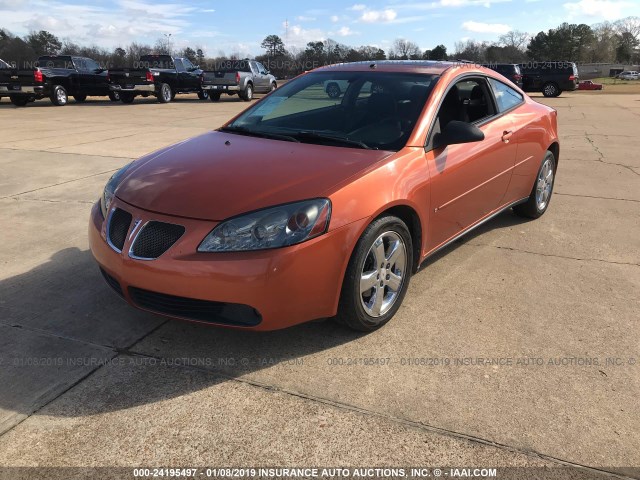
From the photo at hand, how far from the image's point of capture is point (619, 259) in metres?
4.41

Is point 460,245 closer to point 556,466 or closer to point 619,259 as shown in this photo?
point 619,259

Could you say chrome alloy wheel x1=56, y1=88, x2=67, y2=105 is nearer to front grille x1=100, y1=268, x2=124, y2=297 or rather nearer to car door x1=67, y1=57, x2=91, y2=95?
car door x1=67, y1=57, x2=91, y2=95

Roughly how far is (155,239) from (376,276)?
1273mm

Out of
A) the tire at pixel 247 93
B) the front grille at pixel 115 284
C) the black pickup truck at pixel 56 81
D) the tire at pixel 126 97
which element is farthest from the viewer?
the tire at pixel 247 93

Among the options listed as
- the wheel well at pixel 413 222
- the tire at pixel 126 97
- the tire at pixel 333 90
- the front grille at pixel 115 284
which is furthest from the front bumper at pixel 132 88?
the wheel well at pixel 413 222

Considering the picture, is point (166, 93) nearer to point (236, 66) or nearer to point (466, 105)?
point (236, 66)

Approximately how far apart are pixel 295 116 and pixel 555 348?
245 cm

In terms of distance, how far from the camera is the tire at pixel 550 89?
28730 mm

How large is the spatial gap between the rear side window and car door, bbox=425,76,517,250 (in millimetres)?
95

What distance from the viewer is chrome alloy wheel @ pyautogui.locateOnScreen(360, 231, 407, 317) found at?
3.08 metres

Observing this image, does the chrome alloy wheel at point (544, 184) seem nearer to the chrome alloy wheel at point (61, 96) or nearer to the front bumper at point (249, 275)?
the front bumper at point (249, 275)

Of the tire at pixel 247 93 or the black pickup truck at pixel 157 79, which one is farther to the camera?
the tire at pixel 247 93

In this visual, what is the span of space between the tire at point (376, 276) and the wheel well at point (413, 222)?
8cm

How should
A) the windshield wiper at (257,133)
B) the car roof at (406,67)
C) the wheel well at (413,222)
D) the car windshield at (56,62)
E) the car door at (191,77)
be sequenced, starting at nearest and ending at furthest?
the wheel well at (413,222)
the windshield wiper at (257,133)
the car roof at (406,67)
the car windshield at (56,62)
the car door at (191,77)
